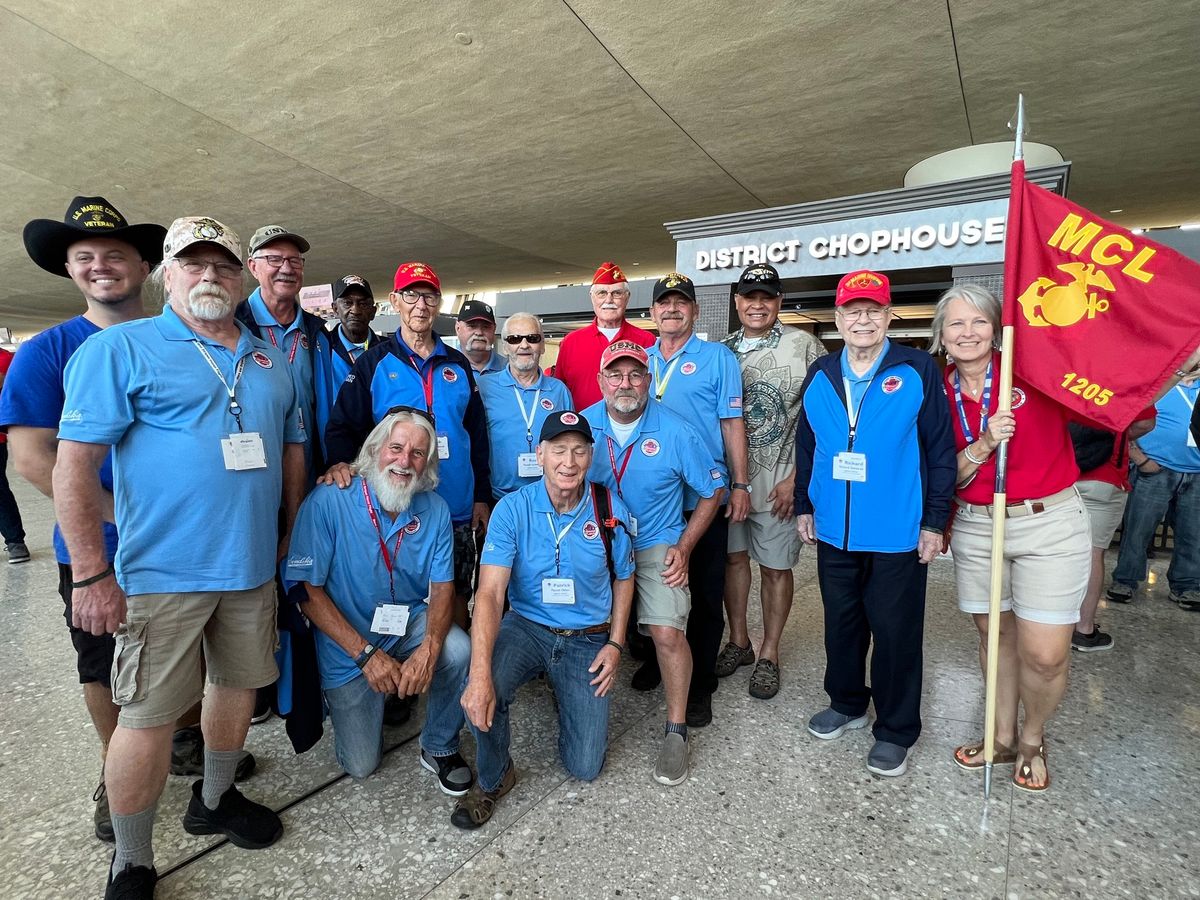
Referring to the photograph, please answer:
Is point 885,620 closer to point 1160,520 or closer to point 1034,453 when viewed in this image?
point 1034,453

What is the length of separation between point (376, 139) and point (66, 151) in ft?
13.6

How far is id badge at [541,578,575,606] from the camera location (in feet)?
7.25

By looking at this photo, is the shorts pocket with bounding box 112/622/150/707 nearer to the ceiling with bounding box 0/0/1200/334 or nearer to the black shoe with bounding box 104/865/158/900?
the black shoe with bounding box 104/865/158/900

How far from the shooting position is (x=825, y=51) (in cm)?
530

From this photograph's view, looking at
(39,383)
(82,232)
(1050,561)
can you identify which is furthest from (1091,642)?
(82,232)

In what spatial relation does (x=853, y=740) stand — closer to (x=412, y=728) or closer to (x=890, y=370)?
(x=890, y=370)

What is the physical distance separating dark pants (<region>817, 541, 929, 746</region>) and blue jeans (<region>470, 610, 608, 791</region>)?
93 cm

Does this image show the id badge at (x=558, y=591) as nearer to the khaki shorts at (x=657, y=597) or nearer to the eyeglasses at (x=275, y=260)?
the khaki shorts at (x=657, y=597)

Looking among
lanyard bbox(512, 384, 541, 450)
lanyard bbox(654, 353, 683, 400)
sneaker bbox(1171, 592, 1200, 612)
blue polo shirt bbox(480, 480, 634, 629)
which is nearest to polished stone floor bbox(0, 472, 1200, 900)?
blue polo shirt bbox(480, 480, 634, 629)

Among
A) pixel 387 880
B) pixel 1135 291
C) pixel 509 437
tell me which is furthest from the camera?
pixel 509 437

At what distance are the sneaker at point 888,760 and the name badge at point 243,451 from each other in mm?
2366

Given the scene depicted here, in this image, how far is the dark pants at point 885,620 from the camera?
7.32 ft

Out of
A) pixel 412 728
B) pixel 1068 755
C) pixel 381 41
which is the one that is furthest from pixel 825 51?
pixel 412 728

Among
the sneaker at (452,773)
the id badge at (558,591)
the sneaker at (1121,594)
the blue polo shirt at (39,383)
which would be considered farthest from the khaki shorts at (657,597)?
the sneaker at (1121,594)
